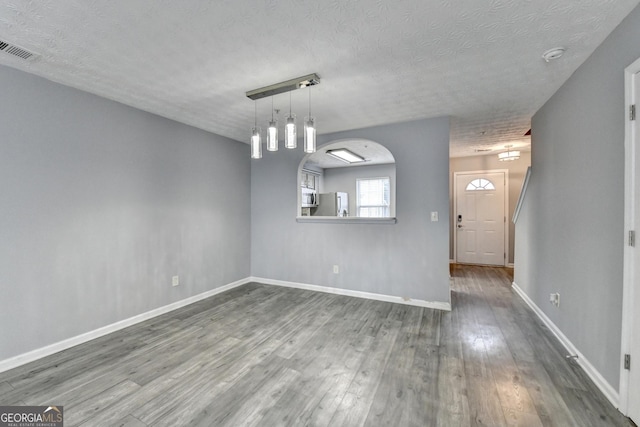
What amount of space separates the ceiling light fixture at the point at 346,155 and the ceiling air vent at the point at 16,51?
178 inches

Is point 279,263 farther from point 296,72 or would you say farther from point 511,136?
point 511,136

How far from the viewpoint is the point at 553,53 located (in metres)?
2.01

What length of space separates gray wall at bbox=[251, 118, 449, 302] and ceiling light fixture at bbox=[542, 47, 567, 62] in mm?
1353

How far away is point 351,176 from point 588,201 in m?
6.09

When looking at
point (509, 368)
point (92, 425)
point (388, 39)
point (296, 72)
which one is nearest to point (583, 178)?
point (509, 368)

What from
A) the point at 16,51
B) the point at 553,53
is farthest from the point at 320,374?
the point at 16,51

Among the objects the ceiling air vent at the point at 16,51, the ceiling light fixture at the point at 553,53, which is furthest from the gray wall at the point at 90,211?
the ceiling light fixture at the point at 553,53

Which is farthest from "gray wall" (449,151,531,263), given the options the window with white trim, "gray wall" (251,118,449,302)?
"gray wall" (251,118,449,302)

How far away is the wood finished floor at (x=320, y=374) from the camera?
A: 1.65 m

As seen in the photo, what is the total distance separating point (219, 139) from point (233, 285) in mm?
2378

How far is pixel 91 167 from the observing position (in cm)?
269

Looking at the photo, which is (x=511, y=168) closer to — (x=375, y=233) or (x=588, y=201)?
(x=375, y=233)

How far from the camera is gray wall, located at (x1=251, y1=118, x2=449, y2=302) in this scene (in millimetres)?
3492

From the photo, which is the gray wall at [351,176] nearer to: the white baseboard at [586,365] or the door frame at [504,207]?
the door frame at [504,207]
